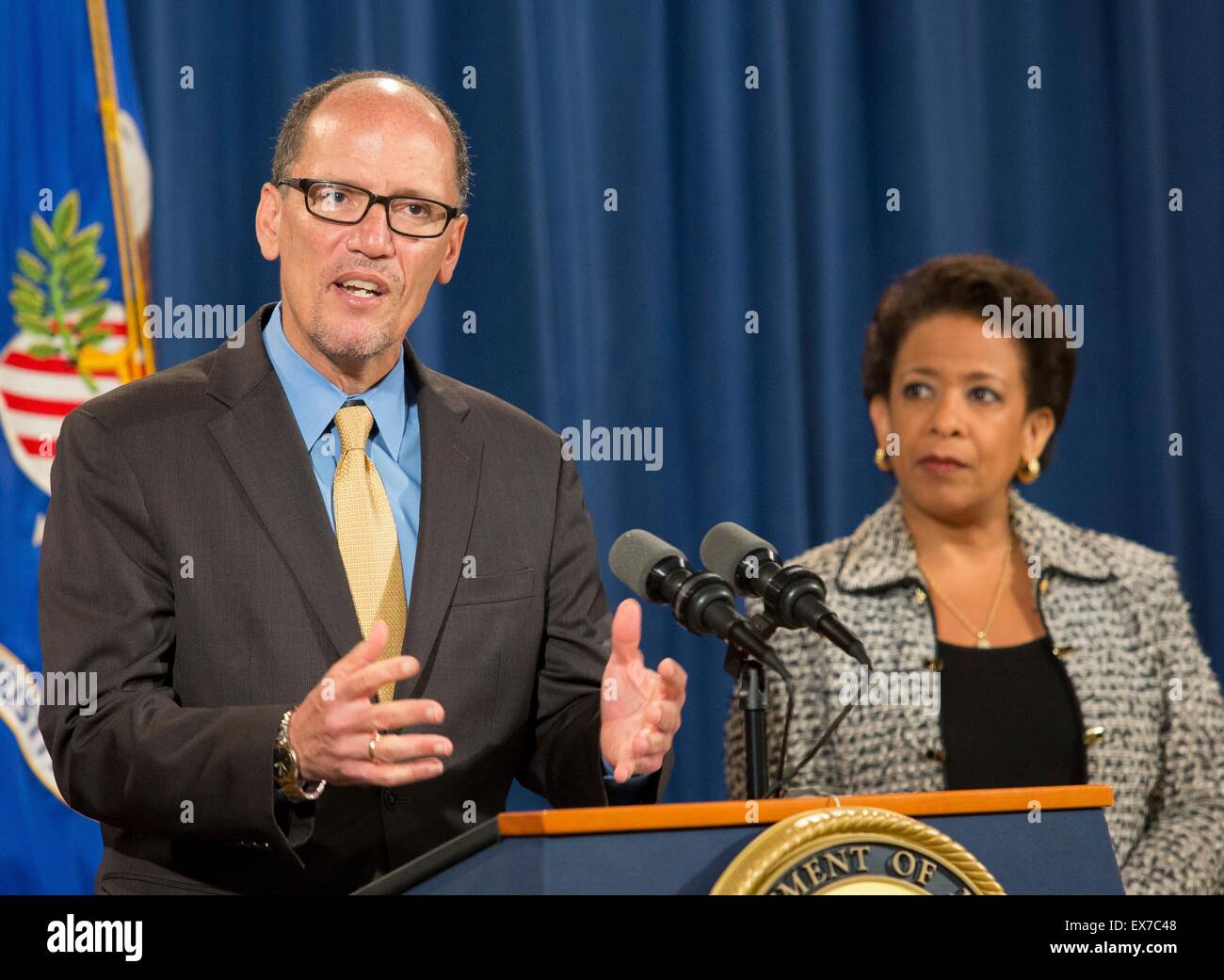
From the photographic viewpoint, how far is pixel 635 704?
1.69m

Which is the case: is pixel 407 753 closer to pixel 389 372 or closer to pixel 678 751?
pixel 389 372

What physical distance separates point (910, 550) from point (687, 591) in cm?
113

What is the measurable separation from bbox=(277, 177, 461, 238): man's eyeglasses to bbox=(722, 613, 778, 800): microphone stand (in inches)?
31.9

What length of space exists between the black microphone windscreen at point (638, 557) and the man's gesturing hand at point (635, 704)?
0.08 ft

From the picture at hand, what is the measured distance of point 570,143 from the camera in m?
2.99

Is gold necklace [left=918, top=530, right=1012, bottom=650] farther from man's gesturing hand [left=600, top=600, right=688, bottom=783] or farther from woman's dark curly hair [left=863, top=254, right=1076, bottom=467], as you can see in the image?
Answer: man's gesturing hand [left=600, top=600, right=688, bottom=783]

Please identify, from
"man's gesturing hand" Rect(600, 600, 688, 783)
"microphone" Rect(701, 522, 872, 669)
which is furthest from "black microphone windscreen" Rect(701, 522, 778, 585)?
"man's gesturing hand" Rect(600, 600, 688, 783)

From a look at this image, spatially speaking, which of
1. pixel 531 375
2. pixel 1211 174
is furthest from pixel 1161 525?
pixel 531 375

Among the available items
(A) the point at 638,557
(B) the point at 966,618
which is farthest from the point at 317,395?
(B) the point at 966,618

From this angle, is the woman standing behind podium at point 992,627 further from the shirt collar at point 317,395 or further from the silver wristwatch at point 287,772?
the silver wristwatch at point 287,772

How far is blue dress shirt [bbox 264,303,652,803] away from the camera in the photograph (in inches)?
76.4

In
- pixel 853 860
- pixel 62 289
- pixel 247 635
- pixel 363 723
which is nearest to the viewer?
pixel 853 860

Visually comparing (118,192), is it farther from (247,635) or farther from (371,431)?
(247,635)
